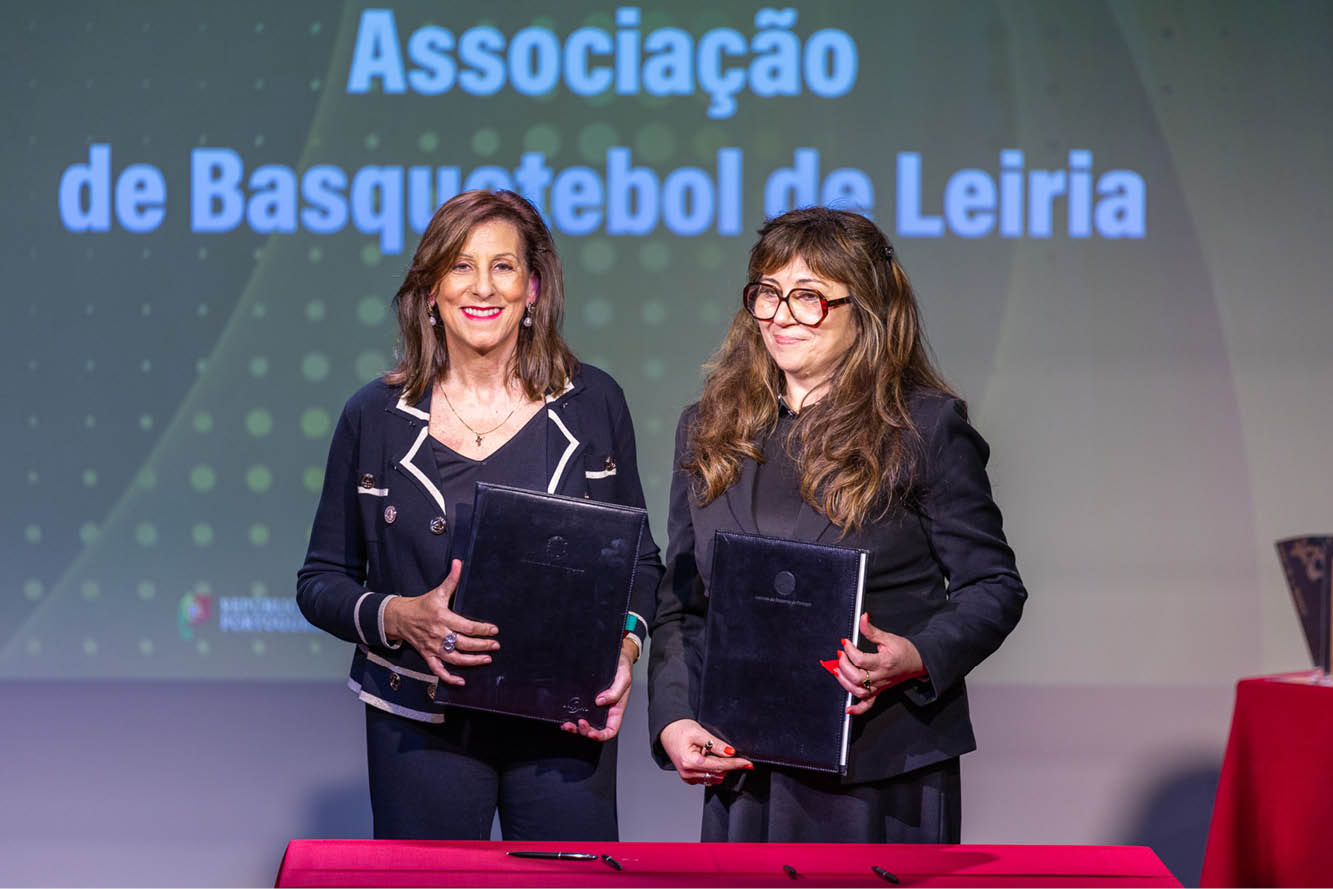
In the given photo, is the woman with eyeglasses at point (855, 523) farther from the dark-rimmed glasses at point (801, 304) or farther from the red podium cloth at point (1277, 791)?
the red podium cloth at point (1277, 791)

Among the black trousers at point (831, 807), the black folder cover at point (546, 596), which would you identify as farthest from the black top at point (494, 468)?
the black trousers at point (831, 807)

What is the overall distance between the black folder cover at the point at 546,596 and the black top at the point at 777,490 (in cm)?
21

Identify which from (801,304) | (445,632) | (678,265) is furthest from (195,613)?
(801,304)

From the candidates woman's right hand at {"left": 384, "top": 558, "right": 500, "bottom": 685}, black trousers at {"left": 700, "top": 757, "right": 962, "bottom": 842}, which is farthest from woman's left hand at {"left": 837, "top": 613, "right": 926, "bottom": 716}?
woman's right hand at {"left": 384, "top": 558, "right": 500, "bottom": 685}

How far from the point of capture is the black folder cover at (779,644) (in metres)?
1.89

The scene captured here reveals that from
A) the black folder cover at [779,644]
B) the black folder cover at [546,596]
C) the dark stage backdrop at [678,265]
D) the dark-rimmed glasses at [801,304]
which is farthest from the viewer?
the dark stage backdrop at [678,265]

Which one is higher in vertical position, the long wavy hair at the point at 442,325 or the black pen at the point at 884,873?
the long wavy hair at the point at 442,325

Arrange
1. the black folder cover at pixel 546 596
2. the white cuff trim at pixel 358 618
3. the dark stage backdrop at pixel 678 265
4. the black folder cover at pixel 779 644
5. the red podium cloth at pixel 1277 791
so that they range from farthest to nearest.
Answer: the dark stage backdrop at pixel 678 265, the red podium cloth at pixel 1277 791, the white cuff trim at pixel 358 618, the black folder cover at pixel 546 596, the black folder cover at pixel 779 644

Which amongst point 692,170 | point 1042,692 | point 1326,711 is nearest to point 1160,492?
point 1042,692

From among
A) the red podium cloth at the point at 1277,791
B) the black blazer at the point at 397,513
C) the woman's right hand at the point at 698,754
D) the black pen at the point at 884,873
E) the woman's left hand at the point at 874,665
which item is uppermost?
the black blazer at the point at 397,513

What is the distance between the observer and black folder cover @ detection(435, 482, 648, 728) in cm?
199

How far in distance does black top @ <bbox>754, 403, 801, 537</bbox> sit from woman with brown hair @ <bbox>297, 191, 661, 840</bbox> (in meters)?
0.26

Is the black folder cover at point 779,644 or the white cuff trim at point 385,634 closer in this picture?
the black folder cover at point 779,644

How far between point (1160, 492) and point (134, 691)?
3.53 meters
